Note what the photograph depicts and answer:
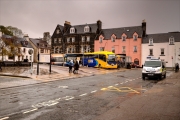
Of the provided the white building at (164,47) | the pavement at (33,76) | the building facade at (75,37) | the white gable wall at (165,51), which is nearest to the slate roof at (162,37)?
the white building at (164,47)

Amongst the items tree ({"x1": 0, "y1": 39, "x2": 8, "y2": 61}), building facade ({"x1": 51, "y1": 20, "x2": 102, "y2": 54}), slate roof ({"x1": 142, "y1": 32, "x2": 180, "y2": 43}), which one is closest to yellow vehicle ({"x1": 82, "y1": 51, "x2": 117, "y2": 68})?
tree ({"x1": 0, "y1": 39, "x2": 8, "y2": 61})

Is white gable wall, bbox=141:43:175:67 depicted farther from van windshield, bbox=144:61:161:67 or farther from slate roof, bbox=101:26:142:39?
van windshield, bbox=144:61:161:67

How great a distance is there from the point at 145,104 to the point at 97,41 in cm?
5220

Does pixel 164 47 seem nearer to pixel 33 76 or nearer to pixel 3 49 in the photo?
pixel 3 49

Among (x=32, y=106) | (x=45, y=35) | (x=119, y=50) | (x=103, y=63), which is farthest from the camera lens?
(x=45, y=35)

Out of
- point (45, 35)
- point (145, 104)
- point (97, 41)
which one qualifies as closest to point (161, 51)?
point (97, 41)

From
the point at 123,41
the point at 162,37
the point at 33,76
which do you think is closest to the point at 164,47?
the point at 162,37

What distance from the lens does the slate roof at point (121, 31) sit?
56.3m

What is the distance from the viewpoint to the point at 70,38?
65.2 m

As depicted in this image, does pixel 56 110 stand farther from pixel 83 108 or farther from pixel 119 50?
pixel 119 50

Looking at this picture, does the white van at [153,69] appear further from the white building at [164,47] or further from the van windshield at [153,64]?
the white building at [164,47]

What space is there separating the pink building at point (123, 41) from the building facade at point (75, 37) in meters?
2.42

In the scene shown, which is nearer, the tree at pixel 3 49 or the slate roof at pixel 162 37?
the tree at pixel 3 49

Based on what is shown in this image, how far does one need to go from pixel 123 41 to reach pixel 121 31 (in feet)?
12.3
